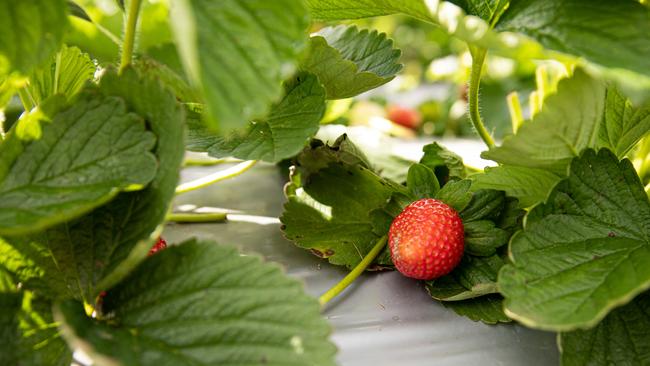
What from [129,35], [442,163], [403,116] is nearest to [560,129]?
[442,163]

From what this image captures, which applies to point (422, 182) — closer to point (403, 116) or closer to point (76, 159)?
point (76, 159)

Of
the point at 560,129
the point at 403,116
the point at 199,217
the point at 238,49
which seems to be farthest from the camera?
the point at 403,116

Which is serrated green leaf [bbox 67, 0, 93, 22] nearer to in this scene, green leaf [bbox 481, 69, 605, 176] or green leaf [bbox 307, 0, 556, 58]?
green leaf [bbox 307, 0, 556, 58]

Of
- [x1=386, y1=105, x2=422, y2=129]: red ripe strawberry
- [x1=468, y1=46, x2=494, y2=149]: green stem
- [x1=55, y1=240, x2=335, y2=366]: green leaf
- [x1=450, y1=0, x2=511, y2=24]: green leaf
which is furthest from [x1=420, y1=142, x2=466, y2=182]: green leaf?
[x1=386, y1=105, x2=422, y2=129]: red ripe strawberry

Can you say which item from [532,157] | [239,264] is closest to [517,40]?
[532,157]

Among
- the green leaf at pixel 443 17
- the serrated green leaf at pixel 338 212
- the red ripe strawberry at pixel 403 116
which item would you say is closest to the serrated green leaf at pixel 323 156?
the serrated green leaf at pixel 338 212
